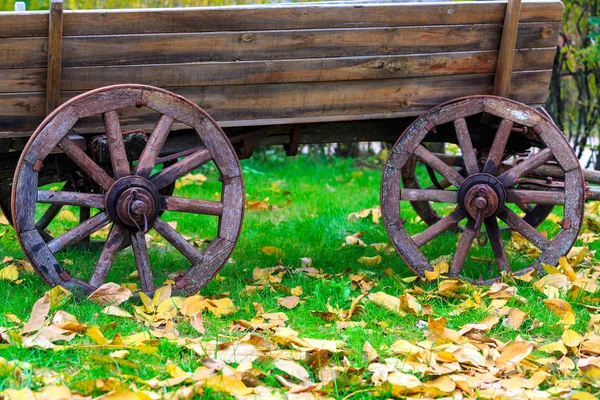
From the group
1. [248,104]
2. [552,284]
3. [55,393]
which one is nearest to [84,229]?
[248,104]

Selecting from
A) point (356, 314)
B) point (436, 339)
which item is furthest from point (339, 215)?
point (436, 339)

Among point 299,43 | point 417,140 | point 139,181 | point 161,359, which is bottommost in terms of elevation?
point 161,359

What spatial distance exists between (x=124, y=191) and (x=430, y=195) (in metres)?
1.50

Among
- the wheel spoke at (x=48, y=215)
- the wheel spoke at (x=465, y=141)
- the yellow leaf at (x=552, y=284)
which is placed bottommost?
the yellow leaf at (x=552, y=284)

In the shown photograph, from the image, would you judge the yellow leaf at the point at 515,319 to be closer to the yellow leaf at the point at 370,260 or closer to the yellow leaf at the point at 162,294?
the yellow leaf at the point at 370,260

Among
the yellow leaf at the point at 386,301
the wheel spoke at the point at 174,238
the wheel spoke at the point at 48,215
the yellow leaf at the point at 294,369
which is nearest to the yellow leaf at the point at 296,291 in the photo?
the yellow leaf at the point at 386,301

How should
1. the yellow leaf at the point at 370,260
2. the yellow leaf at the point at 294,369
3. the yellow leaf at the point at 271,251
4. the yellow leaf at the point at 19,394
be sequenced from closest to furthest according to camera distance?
1. the yellow leaf at the point at 19,394
2. the yellow leaf at the point at 294,369
3. the yellow leaf at the point at 370,260
4. the yellow leaf at the point at 271,251

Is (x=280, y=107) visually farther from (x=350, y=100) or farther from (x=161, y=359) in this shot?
(x=161, y=359)

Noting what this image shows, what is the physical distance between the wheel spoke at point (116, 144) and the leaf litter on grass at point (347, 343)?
1.70 feet

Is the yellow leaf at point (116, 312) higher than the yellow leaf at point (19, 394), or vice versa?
the yellow leaf at point (116, 312)

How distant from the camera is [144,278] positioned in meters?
3.56

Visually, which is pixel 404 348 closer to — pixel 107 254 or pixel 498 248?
pixel 498 248

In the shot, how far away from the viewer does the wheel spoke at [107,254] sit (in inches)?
138

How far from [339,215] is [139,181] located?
7.88ft
